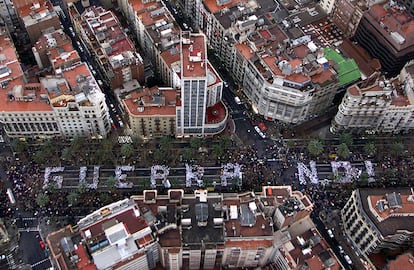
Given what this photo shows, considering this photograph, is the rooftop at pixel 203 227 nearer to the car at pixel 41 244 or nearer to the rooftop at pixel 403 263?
the rooftop at pixel 403 263

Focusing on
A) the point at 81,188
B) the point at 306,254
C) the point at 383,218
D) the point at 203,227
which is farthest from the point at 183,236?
the point at 383,218

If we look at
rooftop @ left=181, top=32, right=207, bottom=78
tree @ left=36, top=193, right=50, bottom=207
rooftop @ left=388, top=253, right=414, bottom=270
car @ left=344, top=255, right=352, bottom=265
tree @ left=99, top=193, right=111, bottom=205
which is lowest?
car @ left=344, top=255, right=352, bottom=265

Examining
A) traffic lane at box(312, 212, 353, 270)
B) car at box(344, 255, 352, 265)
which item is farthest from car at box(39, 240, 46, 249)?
car at box(344, 255, 352, 265)

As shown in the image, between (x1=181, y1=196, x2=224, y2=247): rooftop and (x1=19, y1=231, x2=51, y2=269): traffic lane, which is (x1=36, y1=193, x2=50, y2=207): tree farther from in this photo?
(x1=181, y1=196, x2=224, y2=247): rooftop

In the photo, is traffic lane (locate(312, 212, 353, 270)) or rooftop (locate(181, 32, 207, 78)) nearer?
A: rooftop (locate(181, 32, 207, 78))

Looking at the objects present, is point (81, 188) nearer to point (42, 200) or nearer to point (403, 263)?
point (42, 200)

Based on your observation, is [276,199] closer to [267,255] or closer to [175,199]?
[267,255]

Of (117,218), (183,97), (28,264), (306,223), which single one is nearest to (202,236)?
(117,218)

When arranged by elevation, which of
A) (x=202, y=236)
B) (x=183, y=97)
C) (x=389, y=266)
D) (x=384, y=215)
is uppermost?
(x=183, y=97)

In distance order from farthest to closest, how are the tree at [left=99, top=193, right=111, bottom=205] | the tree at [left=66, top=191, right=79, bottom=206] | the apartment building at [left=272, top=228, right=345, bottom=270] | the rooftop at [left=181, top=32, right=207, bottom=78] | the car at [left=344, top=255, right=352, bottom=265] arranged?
the tree at [left=99, top=193, right=111, bottom=205]
the tree at [left=66, top=191, right=79, bottom=206]
the car at [left=344, top=255, right=352, bottom=265]
the rooftop at [left=181, top=32, right=207, bottom=78]
the apartment building at [left=272, top=228, right=345, bottom=270]
